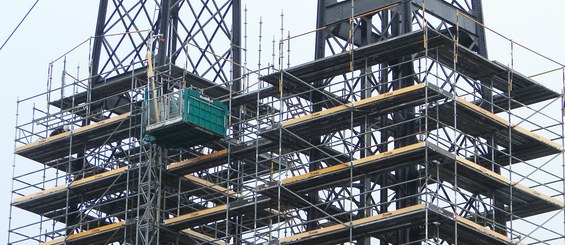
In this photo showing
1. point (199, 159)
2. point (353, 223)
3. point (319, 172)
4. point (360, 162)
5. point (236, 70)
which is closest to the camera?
point (353, 223)

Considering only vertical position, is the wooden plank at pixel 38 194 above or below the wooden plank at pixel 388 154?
above

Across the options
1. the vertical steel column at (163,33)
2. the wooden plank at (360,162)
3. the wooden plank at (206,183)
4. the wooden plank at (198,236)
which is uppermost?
the vertical steel column at (163,33)

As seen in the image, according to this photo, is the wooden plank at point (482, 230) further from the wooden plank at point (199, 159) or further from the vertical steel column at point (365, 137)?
the wooden plank at point (199, 159)

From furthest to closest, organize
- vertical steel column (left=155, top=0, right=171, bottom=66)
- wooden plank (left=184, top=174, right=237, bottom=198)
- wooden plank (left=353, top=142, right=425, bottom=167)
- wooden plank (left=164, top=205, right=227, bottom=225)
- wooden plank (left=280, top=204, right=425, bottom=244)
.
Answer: vertical steel column (left=155, top=0, right=171, bottom=66), wooden plank (left=184, top=174, right=237, bottom=198), wooden plank (left=164, top=205, right=227, bottom=225), wooden plank (left=353, top=142, right=425, bottom=167), wooden plank (left=280, top=204, right=425, bottom=244)

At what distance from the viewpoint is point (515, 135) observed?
87.8m

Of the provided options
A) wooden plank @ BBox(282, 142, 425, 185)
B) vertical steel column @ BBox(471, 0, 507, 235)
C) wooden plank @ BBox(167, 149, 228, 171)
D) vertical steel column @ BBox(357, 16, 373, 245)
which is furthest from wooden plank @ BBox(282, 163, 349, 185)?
vertical steel column @ BBox(471, 0, 507, 235)

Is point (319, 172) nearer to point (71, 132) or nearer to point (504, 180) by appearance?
point (504, 180)

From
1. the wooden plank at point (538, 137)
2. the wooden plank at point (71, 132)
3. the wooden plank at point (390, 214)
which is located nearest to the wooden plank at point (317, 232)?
the wooden plank at point (390, 214)

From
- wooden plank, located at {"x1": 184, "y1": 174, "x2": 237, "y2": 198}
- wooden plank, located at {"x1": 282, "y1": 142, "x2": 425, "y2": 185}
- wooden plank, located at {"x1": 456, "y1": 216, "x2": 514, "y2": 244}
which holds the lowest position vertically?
wooden plank, located at {"x1": 456, "y1": 216, "x2": 514, "y2": 244}

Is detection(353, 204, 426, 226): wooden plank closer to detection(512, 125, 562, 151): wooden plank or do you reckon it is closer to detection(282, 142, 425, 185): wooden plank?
detection(282, 142, 425, 185): wooden plank

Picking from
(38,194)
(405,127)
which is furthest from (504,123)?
(38,194)

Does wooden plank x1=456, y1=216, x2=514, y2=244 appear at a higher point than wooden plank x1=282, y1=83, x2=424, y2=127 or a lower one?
lower

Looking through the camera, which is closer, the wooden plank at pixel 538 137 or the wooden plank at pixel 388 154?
the wooden plank at pixel 388 154

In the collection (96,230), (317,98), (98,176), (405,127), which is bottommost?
(96,230)
